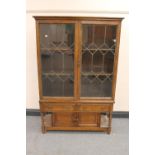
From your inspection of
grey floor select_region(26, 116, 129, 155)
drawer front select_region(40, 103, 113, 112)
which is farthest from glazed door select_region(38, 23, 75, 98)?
grey floor select_region(26, 116, 129, 155)

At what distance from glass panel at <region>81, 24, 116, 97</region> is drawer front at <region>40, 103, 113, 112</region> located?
0.55 feet

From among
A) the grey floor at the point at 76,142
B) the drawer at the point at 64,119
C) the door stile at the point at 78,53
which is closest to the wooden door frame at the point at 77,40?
the door stile at the point at 78,53

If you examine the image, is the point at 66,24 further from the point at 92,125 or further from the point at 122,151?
the point at 122,151

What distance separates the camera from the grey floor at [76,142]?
267 centimetres

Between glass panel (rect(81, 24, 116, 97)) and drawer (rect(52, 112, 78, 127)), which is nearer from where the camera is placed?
glass panel (rect(81, 24, 116, 97))

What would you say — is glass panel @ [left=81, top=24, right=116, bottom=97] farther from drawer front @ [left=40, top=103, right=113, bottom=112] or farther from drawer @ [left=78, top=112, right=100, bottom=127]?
drawer @ [left=78, top=112, right=100, bottom=127]

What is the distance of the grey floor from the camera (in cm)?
267

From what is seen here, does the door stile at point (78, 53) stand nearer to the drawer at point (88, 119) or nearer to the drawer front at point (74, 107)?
the drawer front at point (74, 107)

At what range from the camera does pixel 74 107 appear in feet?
10.1

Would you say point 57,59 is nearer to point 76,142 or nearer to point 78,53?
point 78,53

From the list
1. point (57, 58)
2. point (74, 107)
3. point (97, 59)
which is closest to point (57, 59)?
point (57, 58)
